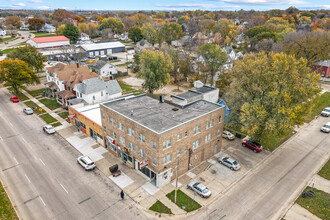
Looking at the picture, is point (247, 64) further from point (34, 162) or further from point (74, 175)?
point (34, 162)

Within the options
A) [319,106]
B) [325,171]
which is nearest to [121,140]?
[325,171]

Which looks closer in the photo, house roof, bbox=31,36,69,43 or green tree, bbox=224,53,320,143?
green tree, bbox=224,53,320,143

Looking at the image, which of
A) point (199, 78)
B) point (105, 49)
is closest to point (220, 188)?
point (199, 78)

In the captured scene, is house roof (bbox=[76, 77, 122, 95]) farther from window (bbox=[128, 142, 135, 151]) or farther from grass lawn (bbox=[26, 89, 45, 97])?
window (bbox=[128, 142, 135, 151])

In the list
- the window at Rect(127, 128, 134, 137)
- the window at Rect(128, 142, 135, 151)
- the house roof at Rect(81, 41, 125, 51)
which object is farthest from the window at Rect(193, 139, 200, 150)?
the house roof at Rect(81, 41, 125, 51)

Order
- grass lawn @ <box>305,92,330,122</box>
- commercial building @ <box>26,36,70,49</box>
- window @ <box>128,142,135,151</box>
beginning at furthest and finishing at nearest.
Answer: commercial building @ <box>26,36,70,49</box> → grass lawn @ <box>305,92,330,122</box> → window @ <box>128,142,135,151</box>

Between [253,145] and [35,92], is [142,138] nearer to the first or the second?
[253,145]
